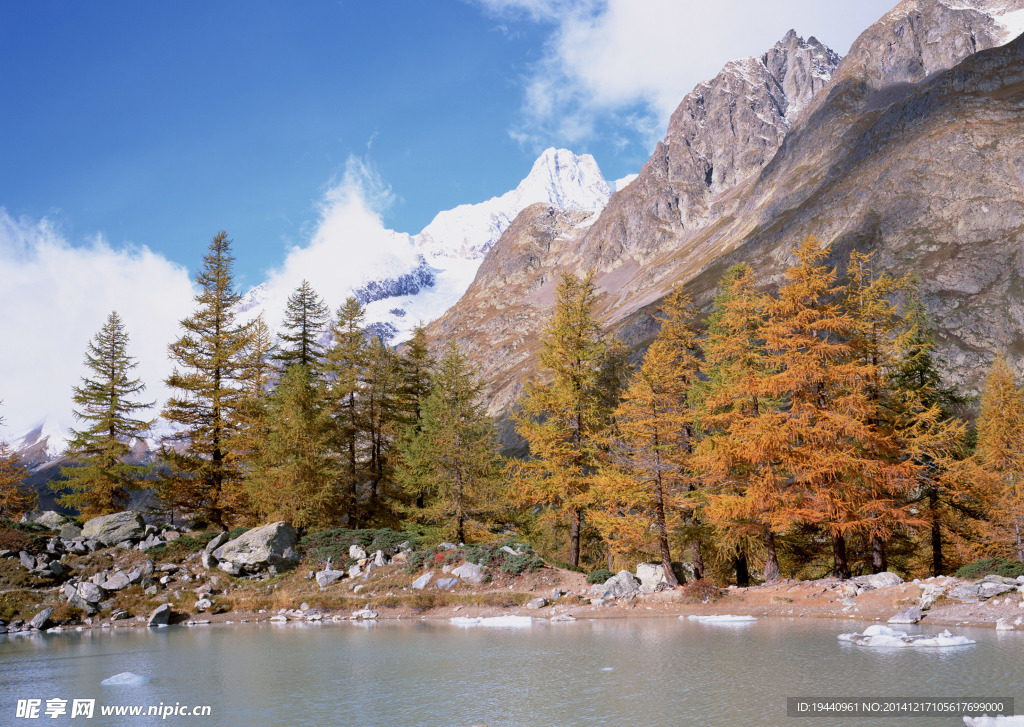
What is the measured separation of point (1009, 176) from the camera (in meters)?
137

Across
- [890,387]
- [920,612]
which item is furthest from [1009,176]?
[920,612]

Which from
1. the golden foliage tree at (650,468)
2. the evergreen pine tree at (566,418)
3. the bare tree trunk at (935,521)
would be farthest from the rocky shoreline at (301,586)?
the bare tree trunk at (935,521)

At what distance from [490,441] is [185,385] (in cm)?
1932

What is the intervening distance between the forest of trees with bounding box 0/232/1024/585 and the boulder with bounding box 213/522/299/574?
163 centimetres

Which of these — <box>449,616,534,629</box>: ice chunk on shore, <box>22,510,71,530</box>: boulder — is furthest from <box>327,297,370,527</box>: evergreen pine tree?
<box>22,510,71,530</box>: boulder

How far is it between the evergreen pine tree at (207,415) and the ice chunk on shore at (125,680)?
22247 millimetres

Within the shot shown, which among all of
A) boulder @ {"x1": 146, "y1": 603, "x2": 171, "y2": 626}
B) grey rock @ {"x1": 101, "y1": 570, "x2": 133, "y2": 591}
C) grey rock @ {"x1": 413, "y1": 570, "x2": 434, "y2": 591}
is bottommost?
boulder @ {"x1": 146, "y1": 603, "x2": 171, "y2": 626}

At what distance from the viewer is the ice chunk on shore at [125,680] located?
1448 centimetres

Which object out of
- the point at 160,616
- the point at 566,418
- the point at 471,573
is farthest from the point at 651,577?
the point at 160,616

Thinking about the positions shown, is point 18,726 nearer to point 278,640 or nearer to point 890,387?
point 278,640

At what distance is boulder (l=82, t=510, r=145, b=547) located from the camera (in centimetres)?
3341

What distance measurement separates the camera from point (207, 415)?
37969 mm

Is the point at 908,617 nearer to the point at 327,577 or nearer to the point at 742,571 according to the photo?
the point at 742,571

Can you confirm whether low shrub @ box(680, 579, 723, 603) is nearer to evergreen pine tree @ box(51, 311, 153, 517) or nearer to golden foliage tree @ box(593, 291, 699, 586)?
golden foliage tree @ box(593, 291, 699, 586)
